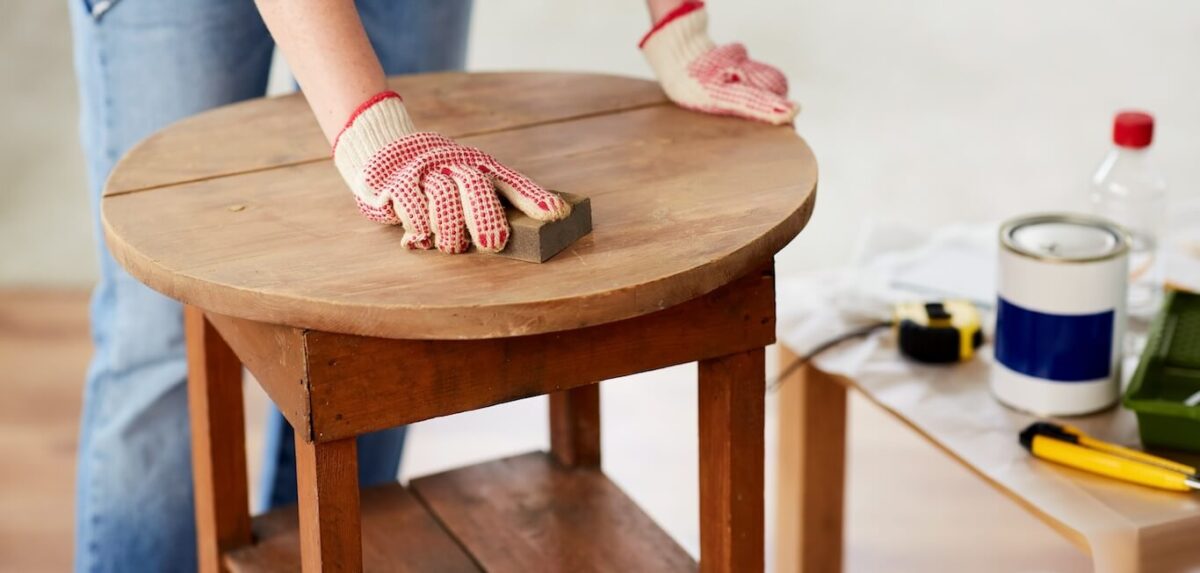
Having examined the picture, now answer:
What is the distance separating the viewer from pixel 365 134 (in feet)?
2.96

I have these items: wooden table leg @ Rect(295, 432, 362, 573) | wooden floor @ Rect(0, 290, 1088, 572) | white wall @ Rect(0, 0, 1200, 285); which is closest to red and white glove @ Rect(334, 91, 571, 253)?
wooden table leg @ Rect(295, 432, 362, 573)

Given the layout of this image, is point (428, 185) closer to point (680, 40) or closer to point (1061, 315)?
point (680, 40)

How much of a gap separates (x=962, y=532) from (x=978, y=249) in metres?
0.44

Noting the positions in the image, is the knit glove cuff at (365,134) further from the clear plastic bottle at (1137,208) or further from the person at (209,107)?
the clear plastic bottle at (1137,208)

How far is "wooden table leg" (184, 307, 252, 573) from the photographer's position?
3.66 ft

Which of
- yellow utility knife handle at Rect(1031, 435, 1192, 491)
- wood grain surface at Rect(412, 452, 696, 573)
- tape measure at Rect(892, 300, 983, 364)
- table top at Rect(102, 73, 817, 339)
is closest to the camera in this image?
table top at Rect(102, 73, 817, 339)

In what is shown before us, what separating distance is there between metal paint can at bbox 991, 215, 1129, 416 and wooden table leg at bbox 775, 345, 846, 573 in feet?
0.64

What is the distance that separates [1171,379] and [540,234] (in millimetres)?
559

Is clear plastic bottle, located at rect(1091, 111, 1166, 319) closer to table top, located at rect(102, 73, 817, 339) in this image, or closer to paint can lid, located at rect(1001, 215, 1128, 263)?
paint can lid, located at rect(1001, 215, 1128, 263)

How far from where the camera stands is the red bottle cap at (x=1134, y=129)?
1269 millimetres

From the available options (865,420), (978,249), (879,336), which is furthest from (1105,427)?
(865,420)

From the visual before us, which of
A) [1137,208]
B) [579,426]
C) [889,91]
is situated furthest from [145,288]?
[889,91]

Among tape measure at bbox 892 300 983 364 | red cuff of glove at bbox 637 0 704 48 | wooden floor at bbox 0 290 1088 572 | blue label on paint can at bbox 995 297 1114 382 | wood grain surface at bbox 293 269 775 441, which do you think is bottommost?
wooden floor at bbox 0 290 1088 572

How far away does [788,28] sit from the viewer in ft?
8.83
